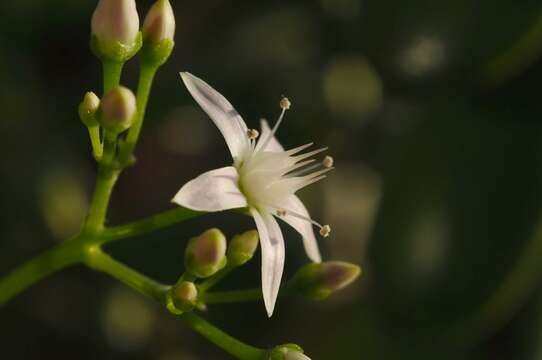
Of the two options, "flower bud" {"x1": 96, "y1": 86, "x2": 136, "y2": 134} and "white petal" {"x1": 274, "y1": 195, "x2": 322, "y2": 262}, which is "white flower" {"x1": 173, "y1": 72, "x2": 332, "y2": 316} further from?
"flower bud" {"x1": 96, "y1": 86, "x2": 136, "y2": 134}

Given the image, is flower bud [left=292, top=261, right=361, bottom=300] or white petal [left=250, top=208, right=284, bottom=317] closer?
white petal [left=250, top=208, right=284, bottom=317]

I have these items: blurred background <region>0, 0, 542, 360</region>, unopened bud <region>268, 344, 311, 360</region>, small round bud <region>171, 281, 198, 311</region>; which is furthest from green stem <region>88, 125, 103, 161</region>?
blurred background <region>0, 0, 542, 360</region>

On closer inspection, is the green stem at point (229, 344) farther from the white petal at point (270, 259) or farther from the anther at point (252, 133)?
the anther at point (252, 133)

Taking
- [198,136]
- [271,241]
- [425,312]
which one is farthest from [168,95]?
[271,241]

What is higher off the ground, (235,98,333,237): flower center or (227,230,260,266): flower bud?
(235,98,333,237): flower center

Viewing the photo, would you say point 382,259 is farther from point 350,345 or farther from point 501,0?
point 501,0

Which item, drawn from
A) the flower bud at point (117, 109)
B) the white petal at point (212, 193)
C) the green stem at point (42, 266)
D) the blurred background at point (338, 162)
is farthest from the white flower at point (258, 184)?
the blurred background at point (338, 162)

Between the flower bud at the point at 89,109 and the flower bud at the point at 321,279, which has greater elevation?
the flower bud at the point at 89,109
